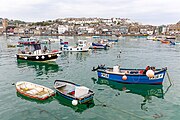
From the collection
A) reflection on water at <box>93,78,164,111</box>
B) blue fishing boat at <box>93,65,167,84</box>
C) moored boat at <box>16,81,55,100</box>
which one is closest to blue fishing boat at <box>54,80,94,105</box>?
moored boat at <box>16,81,55,100</box>

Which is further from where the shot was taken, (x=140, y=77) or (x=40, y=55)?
(x=40, y=55)

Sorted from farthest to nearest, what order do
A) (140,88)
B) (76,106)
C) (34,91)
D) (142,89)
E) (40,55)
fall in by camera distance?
(40,55)
(140,88)
(142,89)
(34,91)
(76,106)

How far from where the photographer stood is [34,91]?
57.2ft

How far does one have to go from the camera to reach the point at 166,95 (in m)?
18.3

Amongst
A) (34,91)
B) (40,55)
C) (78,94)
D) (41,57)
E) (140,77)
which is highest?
(40,55)

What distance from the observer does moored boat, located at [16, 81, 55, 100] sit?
648 inches

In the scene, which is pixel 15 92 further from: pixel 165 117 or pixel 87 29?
pixel 87 29

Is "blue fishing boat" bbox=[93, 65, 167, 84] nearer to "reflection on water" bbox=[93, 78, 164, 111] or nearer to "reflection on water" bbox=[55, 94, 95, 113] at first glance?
"reflection on water" bbox=[93, 78, 164, 111]

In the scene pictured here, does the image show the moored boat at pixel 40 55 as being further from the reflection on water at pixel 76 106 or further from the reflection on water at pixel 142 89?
the reflection on water at pixel 76 106

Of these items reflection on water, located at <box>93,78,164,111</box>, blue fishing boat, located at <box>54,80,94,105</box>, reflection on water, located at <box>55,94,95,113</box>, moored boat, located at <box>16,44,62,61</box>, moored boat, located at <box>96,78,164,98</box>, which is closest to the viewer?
reflection on water, located at <box>55,94,95,113</box>

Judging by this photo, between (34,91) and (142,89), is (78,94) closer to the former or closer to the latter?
(34,91)

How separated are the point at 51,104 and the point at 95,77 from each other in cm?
967

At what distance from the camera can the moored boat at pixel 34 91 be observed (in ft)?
54.0

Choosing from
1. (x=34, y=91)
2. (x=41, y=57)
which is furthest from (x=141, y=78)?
(x=41, y=57)
